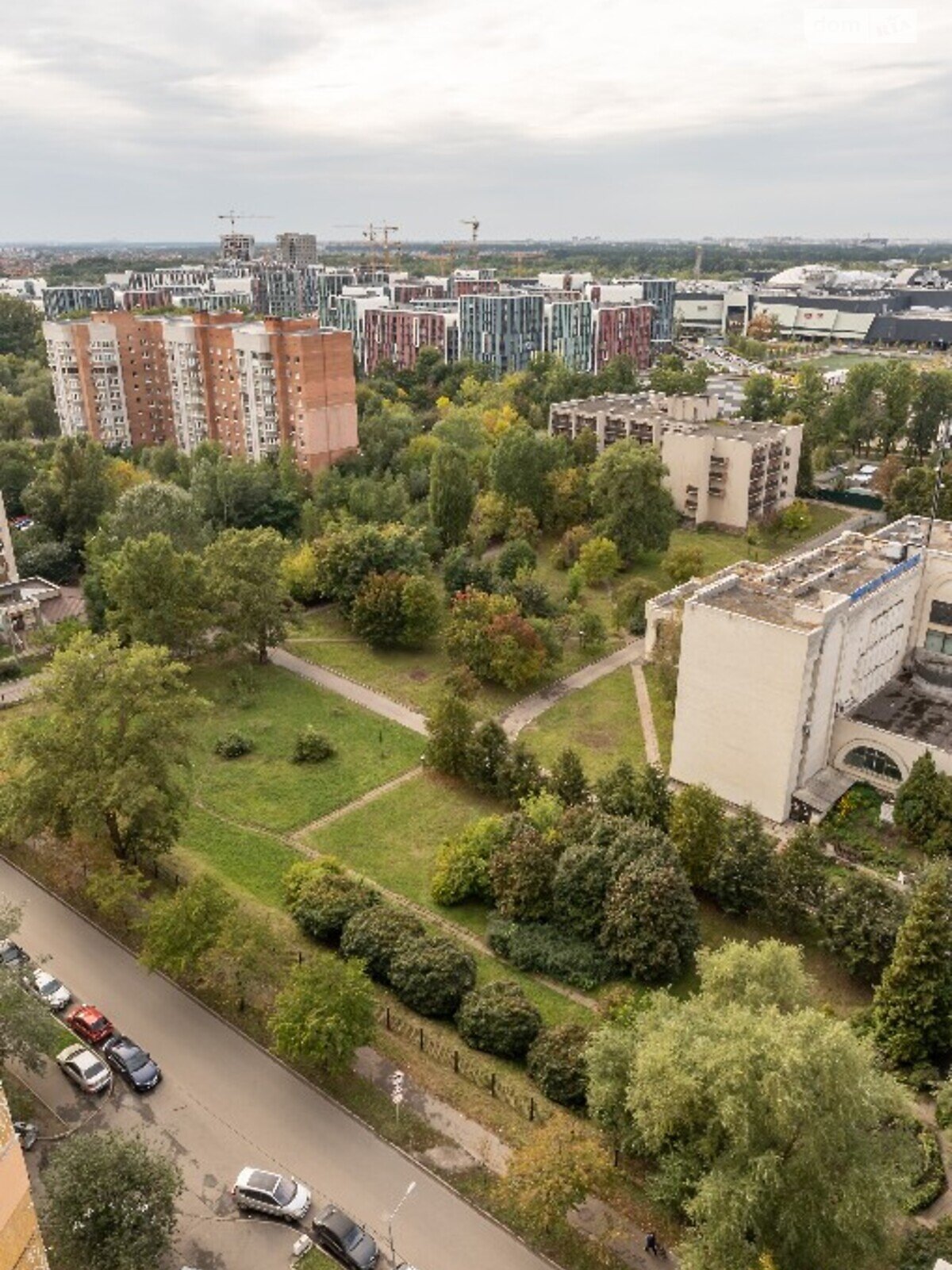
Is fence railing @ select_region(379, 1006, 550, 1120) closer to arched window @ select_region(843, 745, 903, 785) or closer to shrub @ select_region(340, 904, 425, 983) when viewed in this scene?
shrub @ select_region(340, 904, 425, 983)

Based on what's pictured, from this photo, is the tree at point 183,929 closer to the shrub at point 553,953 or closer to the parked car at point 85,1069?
the parked car at point 85,1069

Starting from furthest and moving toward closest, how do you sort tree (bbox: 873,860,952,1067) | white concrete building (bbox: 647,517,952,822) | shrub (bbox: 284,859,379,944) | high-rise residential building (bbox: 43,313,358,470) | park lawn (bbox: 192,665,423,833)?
high-rise residential building (bbox: 43,313,358,470) < park lawn (bbox: 192,665,423,833) < white concrete building (bbox: 647,517,952,822) < shrub (bbox: 284,859,379,944) < tree (bbox: 873,860,952,1067)

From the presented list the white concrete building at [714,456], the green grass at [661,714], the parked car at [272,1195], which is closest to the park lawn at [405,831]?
the green grass at [661,714]

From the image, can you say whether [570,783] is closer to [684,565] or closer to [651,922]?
[651,922]

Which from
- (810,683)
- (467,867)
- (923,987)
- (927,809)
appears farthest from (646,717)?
(923,987)

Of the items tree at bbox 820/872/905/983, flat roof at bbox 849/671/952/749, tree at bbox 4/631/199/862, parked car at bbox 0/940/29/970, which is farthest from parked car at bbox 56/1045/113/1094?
flat roof at bbox 849/671/952/749

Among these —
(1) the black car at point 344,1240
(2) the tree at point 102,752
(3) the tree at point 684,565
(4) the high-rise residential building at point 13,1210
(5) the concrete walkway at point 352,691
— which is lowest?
(5) the concrete walkway at point 352,691
